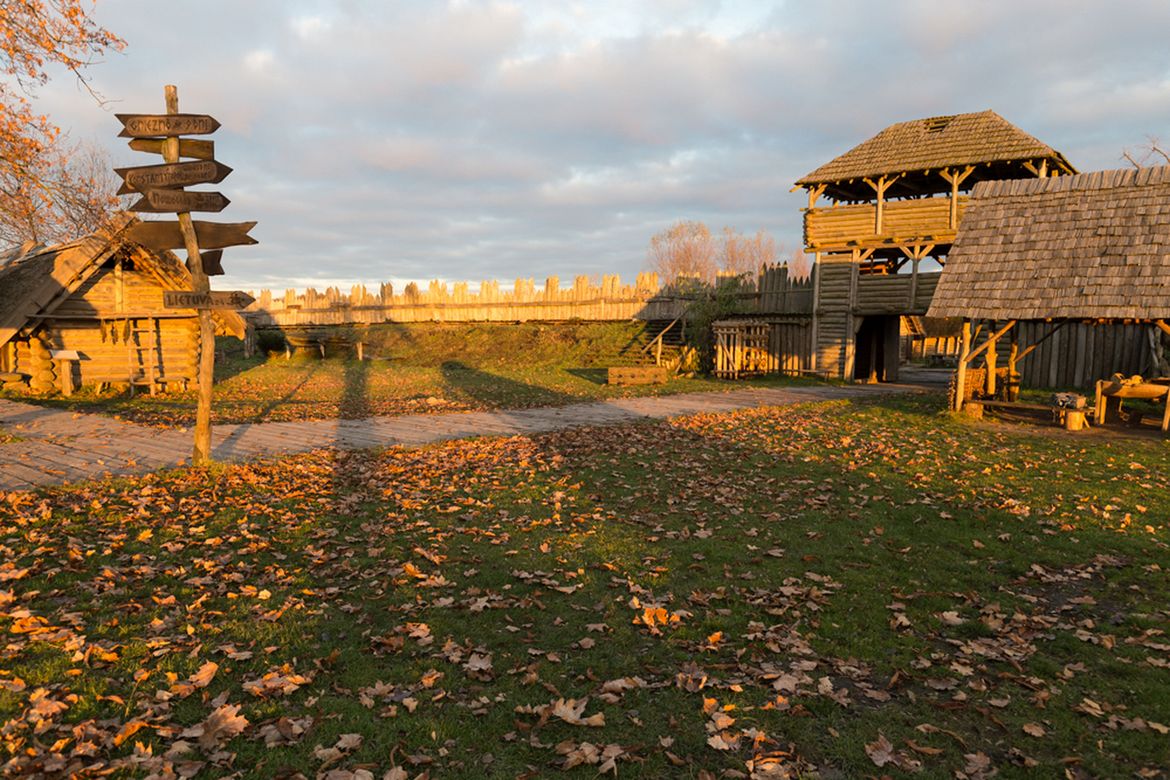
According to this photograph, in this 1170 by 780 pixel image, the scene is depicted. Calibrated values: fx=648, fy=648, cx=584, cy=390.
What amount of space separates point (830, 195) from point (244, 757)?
A: 99.6 feet

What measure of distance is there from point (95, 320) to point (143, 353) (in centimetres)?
182

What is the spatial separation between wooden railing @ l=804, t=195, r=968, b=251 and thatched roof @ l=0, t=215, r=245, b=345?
76.8ft

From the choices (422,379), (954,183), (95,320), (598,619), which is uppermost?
(954,183)

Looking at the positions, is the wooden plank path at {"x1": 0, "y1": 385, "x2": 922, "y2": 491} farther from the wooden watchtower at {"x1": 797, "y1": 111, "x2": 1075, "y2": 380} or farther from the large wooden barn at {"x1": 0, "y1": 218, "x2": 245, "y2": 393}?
the wooden watchtower at {"x1": 797, "y1": 111, "x2": 1075, "y2": 380}

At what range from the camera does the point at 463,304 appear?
4209 cm

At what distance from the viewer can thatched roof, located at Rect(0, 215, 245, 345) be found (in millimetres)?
18719

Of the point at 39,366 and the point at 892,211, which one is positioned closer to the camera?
the point at 39,366

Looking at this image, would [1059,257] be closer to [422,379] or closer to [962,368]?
[962,368]

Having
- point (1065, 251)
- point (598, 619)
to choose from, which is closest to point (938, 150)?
point (1065, 251)

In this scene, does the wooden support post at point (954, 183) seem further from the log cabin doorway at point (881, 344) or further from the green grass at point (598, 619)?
the green grass at point (598, 619)

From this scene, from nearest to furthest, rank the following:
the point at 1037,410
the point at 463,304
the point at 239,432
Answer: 1. the point at 239,432
2. the point at 1037,410
3. the point at 463,304

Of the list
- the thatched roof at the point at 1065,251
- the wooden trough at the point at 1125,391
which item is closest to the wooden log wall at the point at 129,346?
the thatched roof at the point at 1065,251

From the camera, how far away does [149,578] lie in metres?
6.03

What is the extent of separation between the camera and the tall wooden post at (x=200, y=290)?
9.20m
